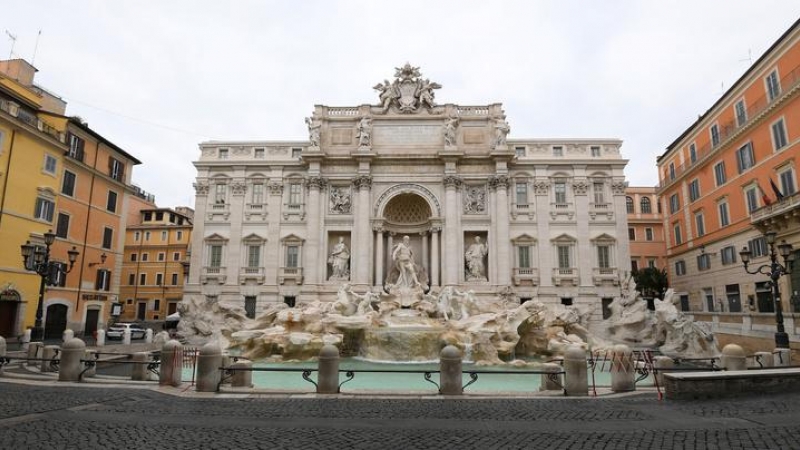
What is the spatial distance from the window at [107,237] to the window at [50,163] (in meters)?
5.68

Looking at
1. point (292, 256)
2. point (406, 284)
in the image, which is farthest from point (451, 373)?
point (292, 256)

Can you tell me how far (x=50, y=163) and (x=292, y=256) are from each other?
49.8 feet

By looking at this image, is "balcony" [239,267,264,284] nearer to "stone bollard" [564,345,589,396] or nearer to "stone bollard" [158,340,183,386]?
"stone bollard" [158,340,183,386]

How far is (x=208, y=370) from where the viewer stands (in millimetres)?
9984

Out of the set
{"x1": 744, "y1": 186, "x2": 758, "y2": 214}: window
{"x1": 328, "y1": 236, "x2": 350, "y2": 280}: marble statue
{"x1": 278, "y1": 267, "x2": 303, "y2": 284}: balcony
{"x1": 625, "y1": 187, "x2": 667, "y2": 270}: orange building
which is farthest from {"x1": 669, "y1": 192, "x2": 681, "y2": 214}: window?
{"x1": 278, "y1": 267, "x2": 303, "y2": 284}: balcony

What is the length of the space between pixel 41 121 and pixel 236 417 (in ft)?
89.5

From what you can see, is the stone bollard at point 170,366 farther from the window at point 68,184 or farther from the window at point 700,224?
the window at point 700,224

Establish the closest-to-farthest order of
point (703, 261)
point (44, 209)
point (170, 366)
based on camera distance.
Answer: point (170, 366)
point (44, 209)
point (703, 261)

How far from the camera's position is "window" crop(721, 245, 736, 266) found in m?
28.1

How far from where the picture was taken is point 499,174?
30672 mm

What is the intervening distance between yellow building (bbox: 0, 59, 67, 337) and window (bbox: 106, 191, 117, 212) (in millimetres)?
4462

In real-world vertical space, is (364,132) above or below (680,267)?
above

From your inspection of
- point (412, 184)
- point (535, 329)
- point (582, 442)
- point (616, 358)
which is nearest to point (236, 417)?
point (582, 442)

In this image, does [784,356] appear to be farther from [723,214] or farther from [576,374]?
[723,214]
